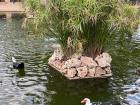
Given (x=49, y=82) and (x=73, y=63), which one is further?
(x=73, y=63)

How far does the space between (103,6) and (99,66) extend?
492cm

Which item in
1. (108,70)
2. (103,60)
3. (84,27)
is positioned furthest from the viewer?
(103,60)

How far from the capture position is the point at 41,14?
1297 inches

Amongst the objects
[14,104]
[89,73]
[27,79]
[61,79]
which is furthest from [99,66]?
[14,104]

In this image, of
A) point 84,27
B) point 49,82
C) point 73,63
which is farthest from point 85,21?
point 49,82

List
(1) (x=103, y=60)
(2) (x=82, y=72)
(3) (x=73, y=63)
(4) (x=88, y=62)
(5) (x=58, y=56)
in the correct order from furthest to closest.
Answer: (5) (x=58, y=56), (1) (x=103, y=60), (4) (x=88, y=62), (3) (x=73, y=63), (2) (x=82, y=72)

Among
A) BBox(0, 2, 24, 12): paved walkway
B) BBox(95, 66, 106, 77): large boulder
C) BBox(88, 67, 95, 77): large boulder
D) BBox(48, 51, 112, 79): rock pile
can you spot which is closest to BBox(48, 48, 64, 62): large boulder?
BBox(48, 51, 112, 79): rock pile

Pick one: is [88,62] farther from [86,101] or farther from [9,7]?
[9,7]

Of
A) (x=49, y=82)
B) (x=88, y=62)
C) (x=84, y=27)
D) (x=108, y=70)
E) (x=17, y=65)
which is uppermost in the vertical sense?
(x=84, y=27)

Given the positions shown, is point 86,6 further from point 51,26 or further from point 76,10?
point 51,26

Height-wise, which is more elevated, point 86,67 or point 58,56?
point 58,56

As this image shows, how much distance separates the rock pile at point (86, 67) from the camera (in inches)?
1239

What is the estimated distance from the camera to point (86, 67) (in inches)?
1249

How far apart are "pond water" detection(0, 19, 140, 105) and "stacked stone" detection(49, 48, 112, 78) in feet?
2.49
